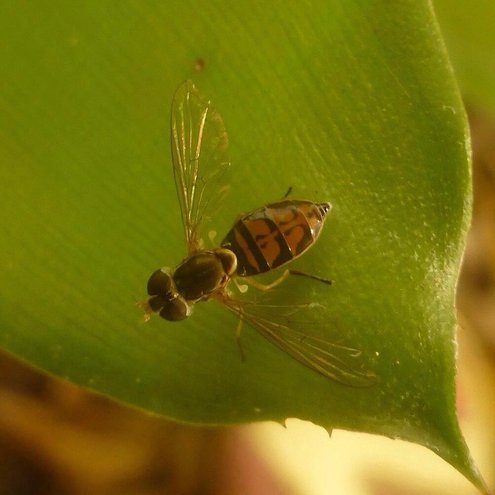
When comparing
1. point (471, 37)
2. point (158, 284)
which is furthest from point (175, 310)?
point (471, 37)

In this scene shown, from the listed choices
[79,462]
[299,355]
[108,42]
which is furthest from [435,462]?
[108,42]

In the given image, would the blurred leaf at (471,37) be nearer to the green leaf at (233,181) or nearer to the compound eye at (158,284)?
the green leaf at (233,181)

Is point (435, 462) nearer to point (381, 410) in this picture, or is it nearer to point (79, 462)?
point (79, 462)

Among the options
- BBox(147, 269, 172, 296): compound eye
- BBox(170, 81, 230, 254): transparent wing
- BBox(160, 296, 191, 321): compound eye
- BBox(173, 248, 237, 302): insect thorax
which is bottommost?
BBox(173, 248, 237, 302): insect thorax

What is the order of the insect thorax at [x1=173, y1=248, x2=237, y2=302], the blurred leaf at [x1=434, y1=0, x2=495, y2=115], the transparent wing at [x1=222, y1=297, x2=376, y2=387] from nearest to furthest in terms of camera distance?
the transparent wing at [x1=222, y1=297, x2=376, y2=387] < the insect thorax at [x1=173, y1=248, x2=237, y2=302] < the blurred leaf at [x1=434, y1=0, x2=495, y2=115]

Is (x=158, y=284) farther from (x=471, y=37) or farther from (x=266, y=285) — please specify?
(x=471, y=37)

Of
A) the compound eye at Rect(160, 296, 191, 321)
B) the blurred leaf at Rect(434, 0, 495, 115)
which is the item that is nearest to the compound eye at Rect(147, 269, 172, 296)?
the compound eye at Rect(160, 296, 191, 321)

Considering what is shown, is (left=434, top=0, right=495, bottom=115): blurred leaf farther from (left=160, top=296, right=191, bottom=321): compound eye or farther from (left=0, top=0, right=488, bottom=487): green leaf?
(left=160, top=296, right=191, bottom=321): compound eye
